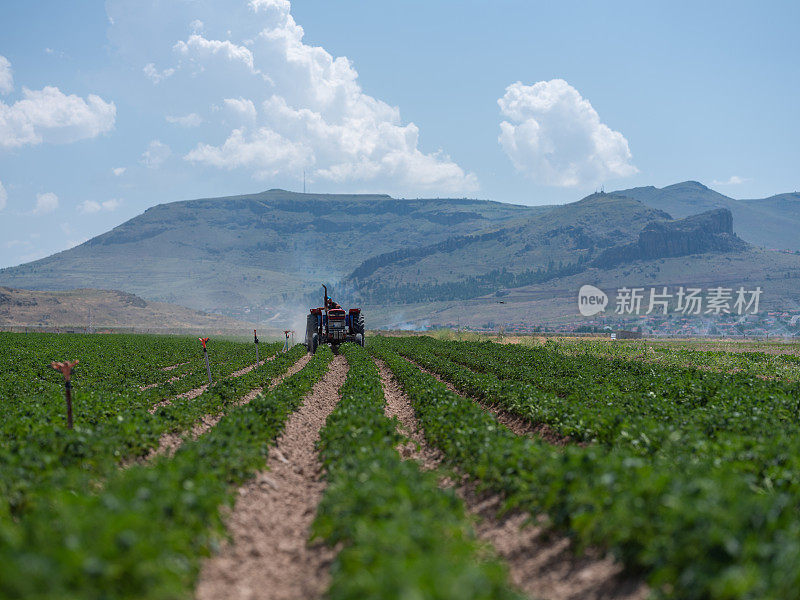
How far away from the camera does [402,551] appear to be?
17.7 feet

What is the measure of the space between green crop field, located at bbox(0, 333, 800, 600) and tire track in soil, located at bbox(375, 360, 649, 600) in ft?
0.10

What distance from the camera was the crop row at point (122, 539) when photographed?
479cm

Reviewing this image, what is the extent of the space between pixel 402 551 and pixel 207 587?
2675mm

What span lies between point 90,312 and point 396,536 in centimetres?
18340

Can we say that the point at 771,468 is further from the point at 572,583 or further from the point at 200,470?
the point at 200,470

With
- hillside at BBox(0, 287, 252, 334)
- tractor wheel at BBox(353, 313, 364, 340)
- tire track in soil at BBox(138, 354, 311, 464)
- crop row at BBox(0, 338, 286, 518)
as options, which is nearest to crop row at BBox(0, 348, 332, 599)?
crop row at BBox(0, 338, 286, 518)

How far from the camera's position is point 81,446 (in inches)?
424

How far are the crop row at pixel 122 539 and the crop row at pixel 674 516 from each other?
163 inches

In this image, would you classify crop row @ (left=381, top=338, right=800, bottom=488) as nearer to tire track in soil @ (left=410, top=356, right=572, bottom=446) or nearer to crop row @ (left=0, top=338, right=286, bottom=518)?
tire track in soil @ (left=410, top=356, right=572, bottom=446)

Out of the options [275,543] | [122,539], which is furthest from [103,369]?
[122,539]

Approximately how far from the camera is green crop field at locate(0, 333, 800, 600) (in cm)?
519

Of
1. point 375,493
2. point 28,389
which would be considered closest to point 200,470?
point 375,493

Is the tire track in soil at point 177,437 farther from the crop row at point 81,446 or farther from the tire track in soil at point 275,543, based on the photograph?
the tire track in soil at point 275,543

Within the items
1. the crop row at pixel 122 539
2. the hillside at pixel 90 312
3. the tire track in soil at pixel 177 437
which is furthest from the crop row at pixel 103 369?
the hillside at pixel 90 312
